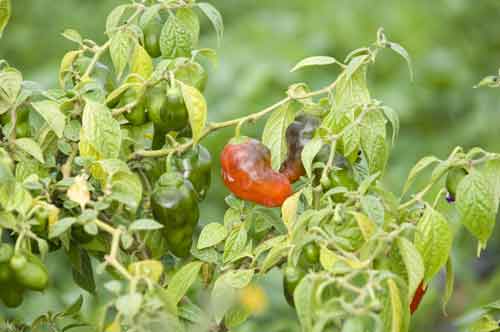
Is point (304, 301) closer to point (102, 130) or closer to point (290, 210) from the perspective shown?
point (290, 210)

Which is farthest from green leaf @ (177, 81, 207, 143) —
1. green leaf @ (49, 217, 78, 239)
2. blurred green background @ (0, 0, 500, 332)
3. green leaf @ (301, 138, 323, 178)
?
blurred green background @ (0, 0, 500, 332)

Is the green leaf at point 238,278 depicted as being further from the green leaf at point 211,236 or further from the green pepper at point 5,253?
the green pepper at point 5,253

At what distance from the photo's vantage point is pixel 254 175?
161 centimetres

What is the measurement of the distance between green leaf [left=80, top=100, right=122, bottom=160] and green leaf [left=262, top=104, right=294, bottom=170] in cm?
24

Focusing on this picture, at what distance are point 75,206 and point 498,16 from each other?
356 cm

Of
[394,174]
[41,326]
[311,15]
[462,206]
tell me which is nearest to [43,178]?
[41,326]

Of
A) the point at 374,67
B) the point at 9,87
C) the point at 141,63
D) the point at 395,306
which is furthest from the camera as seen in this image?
the point at 374,67

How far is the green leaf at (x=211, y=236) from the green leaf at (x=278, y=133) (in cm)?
13

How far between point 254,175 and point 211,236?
0.11 m

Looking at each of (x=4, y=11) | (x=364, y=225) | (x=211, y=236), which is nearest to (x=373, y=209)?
(x=364, y=225)

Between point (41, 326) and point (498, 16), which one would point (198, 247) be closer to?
point (41, 326)

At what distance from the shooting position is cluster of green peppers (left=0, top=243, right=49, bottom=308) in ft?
4.50

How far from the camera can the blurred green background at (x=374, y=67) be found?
375cm

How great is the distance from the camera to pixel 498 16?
15.5ft
